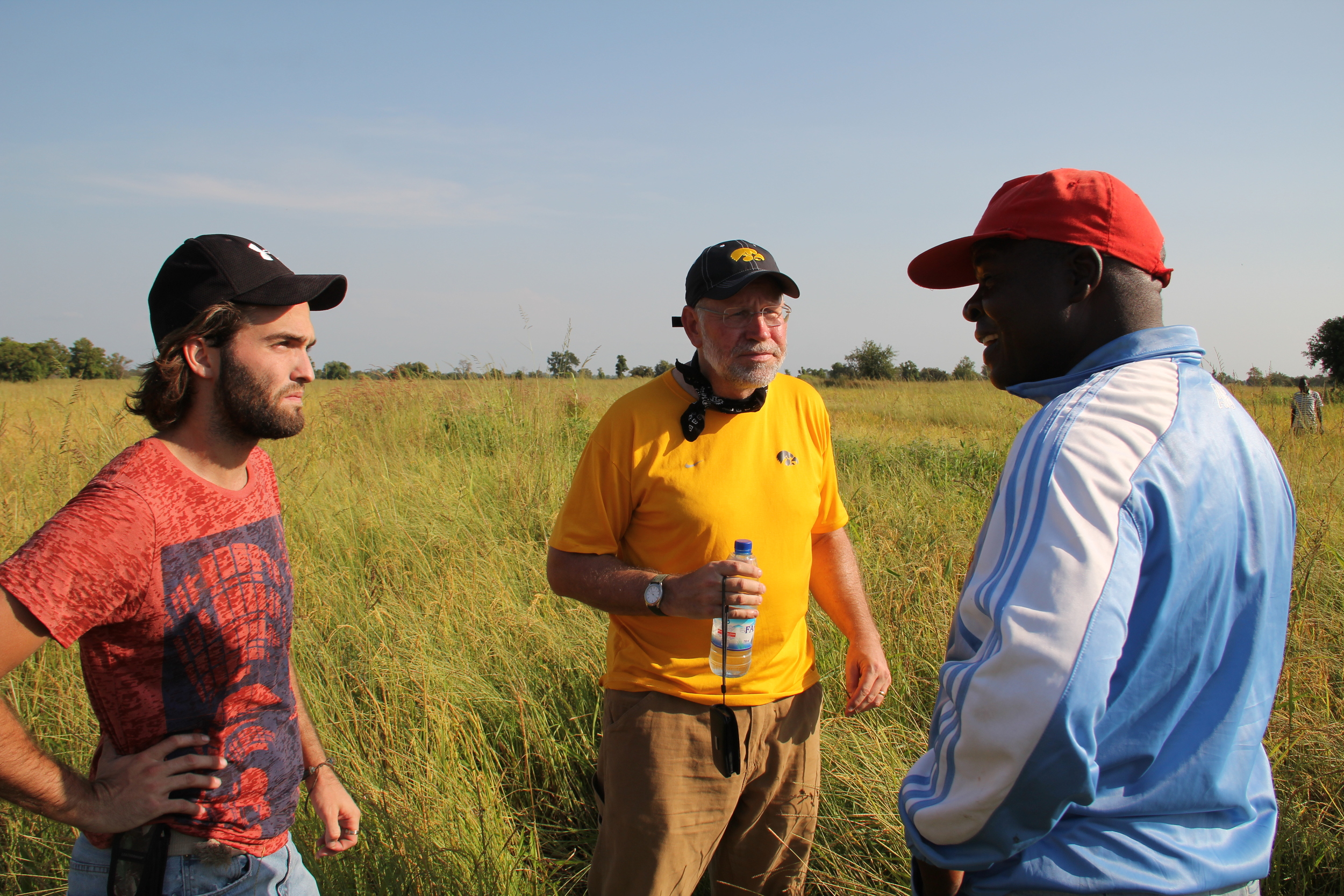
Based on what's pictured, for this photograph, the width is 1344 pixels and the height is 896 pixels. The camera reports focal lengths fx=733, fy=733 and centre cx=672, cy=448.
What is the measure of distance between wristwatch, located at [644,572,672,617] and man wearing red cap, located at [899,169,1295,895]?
3.11ft

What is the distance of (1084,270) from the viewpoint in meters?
1.39

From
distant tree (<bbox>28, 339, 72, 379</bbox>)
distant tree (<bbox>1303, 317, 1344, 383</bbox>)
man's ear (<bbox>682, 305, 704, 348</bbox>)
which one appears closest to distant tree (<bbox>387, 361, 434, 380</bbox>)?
man's ear (<bbox>682, 305, 704, 348</bbox>)

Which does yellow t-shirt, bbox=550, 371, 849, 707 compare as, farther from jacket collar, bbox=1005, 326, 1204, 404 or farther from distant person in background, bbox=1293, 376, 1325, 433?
distant person in background, bbox=1293, 376, 1325, 433

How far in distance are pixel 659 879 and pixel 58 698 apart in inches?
111

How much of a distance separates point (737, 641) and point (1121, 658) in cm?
109

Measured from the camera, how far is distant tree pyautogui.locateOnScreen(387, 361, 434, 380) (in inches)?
377

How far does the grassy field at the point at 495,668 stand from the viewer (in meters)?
2.54

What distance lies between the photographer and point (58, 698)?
3160 millimetres

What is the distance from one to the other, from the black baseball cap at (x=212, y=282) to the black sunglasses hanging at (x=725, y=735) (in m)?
1.55

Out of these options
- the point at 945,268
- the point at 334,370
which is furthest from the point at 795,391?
the point at 334,370

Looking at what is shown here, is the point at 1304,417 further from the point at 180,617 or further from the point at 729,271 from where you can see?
the point at 180,617

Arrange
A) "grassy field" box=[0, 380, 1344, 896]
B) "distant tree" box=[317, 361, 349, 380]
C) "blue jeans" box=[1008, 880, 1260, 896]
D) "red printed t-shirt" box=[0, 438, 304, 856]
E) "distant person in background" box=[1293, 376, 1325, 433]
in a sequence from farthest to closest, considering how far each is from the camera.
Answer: "distant tree" box=[317, 361, 349, 380]
"distant person in background" box=[1293, 376, 1325, 433]
"grassy field" box=[0, 380, 1344, 896]
"red printed t-shirt" box=[0, 438, 304, 856]
"blue jeans" box=[1008, 880, 1260, 896]

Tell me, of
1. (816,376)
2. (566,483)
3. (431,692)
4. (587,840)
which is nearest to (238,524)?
(431,692)

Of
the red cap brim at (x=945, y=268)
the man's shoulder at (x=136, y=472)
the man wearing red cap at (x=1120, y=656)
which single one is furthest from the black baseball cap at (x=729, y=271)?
the man's shoulder at (x=136, y=472)
